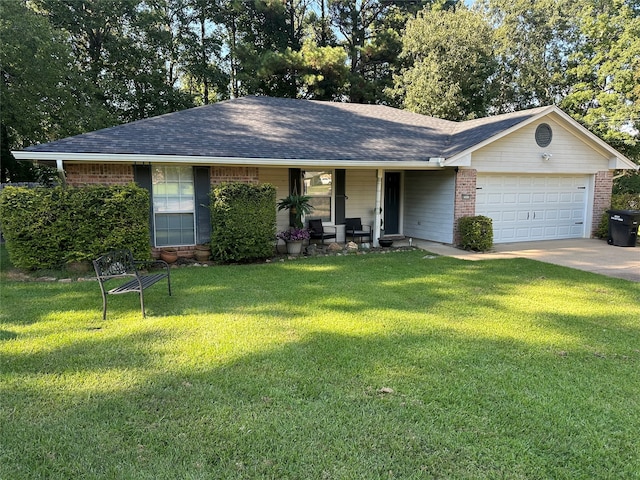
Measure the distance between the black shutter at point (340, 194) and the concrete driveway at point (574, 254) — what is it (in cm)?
226

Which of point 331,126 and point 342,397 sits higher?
point 331,126

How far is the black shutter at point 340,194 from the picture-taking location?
11.9m

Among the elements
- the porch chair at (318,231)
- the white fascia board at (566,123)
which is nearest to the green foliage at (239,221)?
the porch chair at (318,231)

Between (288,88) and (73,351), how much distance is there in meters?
22.2

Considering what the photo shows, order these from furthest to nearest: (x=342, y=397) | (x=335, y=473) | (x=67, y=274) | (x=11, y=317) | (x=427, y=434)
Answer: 1. (x=67, y=274)
2. (x=11, y=317)
3. (x=342, y=397)
4. (x=427, y=434)
5. (x=335, y=473)

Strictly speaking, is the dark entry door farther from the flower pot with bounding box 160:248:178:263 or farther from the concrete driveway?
the flower pot with bounding box 160:248:178:263

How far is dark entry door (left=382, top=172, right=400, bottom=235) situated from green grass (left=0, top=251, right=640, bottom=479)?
717cm

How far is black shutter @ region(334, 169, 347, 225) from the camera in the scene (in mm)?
11898

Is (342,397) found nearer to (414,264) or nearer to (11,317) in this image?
(11,317)

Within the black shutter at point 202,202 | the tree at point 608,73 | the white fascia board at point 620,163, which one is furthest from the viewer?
the tree at point 608,73

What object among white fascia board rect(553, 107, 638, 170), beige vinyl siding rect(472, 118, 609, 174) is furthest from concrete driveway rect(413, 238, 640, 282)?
white fascia board rect(553, 107, 638, 170)

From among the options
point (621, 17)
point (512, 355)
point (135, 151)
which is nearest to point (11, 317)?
point (135, 151)

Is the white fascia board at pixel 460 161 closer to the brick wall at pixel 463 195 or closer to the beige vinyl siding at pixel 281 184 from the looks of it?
the brick wall at pixel 463 195

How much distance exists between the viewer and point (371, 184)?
1249 cm
